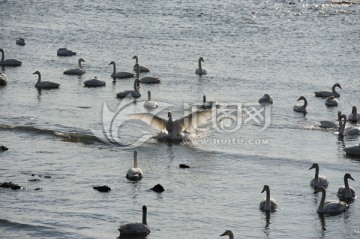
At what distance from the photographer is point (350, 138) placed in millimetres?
37938

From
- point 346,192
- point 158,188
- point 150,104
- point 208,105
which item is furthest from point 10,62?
point 346,192

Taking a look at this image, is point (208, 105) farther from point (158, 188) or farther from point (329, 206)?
point (329, 206)

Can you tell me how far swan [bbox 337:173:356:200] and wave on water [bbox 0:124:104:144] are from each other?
1054 centimetres

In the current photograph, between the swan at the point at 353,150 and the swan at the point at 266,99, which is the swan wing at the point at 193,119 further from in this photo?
the swan at the point at 353,150

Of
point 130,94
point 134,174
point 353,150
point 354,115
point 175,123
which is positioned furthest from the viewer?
point 130,94

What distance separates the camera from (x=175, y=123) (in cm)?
3759

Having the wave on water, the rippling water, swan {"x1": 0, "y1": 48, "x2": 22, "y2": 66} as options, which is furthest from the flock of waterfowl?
the wave on water

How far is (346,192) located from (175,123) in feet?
30.4

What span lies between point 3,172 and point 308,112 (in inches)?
572

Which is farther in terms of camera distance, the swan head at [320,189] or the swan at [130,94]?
the swan at [130,94]

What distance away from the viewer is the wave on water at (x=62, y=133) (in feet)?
122

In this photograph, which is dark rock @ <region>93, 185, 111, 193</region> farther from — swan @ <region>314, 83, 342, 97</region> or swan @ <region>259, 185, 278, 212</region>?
swan @ <region>314, 83, 342, 97</region>

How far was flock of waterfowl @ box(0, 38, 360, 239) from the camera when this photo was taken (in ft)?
95.1

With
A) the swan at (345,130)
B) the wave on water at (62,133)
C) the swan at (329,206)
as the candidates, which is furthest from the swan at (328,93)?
the swan at (329,206)
